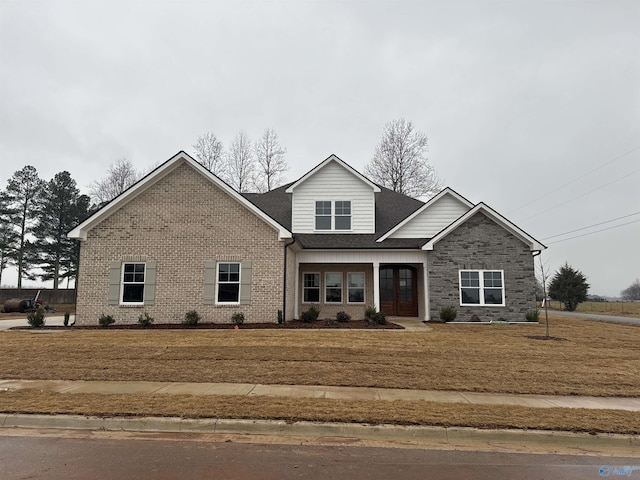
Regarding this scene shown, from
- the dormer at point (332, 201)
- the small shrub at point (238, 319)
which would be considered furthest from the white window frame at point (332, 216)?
the small shrub at point (238, 319)

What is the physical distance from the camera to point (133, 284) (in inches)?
626

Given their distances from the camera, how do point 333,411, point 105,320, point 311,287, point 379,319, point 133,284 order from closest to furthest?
point 333,411
point 105,320
point 379,319
point 133,284
point 311,287

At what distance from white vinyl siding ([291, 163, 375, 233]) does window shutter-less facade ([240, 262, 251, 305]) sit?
164 inches

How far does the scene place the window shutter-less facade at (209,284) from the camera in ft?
51.2

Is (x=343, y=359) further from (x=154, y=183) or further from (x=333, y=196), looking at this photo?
(x=154, y=183)

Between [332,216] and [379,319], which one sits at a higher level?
[332,216]

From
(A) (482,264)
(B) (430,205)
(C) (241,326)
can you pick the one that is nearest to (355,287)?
(B) (430,205)

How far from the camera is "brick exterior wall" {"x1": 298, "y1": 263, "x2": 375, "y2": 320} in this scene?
1875cm

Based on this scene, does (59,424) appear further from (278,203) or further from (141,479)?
(278,203)

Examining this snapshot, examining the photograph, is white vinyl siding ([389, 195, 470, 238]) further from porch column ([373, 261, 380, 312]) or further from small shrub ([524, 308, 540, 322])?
small shrub ([524, 308, 540, 322])

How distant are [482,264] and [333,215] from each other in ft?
23.1

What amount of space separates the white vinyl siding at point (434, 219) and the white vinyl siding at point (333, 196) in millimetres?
1728

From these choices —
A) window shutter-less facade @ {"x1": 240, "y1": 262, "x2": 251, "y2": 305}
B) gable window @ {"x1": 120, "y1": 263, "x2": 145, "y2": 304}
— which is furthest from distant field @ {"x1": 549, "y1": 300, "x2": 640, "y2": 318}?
gable window @ {"x1": 120, "y1": 263, "x2": 145, "y2": 304}

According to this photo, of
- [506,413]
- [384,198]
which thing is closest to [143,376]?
[506,413]
